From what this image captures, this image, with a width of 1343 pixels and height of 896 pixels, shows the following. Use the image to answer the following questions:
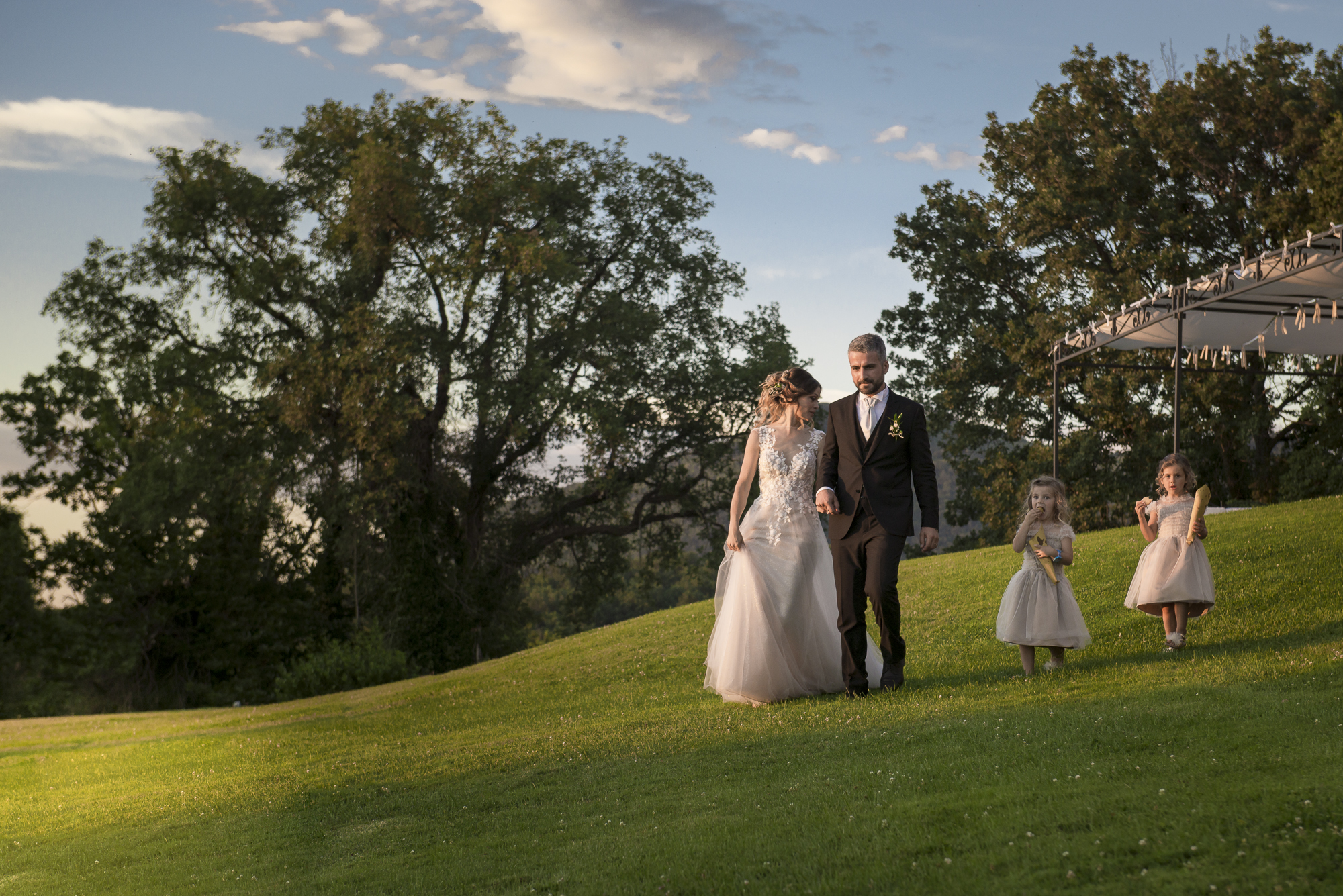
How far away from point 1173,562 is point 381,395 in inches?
852

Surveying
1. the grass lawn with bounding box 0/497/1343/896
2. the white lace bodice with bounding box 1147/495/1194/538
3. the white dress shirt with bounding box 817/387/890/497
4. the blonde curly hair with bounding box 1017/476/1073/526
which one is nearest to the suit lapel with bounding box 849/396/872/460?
the white dress shirt with bounding box 817/387/890/497

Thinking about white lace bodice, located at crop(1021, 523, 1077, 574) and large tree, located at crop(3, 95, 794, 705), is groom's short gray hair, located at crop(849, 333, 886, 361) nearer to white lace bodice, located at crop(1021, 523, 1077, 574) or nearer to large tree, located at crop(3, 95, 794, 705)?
white lace bodice, located at crop(1021, 523, 1077, 574)

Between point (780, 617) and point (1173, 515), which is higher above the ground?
point (1173, 515)

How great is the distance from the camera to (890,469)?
25.2ft

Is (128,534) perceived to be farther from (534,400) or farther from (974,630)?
(974,630)

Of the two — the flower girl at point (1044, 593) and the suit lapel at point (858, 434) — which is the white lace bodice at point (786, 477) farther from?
the flower girl at point (1044, 593)

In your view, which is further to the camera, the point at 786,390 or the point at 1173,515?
the point at 1173,515

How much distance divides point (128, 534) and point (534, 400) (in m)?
15.2

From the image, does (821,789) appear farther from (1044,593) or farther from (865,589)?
(1044,593)

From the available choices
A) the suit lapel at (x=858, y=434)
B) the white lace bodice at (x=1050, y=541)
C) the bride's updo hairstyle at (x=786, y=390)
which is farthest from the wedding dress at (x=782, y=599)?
the white lace bodice at (x=1050, y=541)

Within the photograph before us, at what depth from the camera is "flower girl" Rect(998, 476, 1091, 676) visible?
8188 mm

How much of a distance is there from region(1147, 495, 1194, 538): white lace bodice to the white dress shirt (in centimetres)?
309

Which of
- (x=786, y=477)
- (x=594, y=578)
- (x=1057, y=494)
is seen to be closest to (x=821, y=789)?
(x=786, y=477)

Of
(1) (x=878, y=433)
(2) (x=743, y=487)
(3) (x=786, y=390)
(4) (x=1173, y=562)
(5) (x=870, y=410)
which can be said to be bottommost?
(4) (x=1173, y=562)
